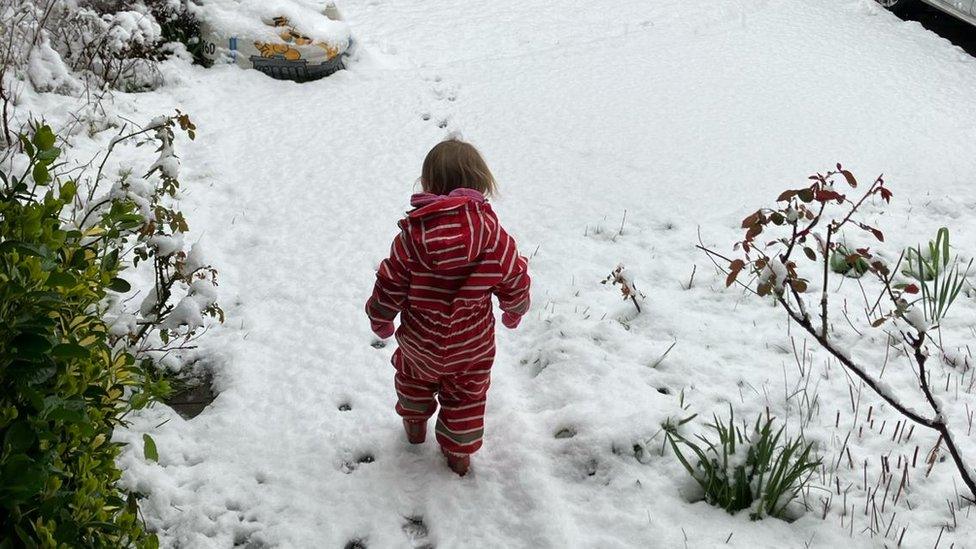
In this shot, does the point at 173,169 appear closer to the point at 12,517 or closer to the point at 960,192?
the point at 12,517

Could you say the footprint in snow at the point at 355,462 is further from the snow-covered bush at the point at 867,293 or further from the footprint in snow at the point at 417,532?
the snow-covered bush at the point at 867,293

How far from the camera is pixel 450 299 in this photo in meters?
2.53

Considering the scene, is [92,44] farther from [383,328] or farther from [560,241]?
[383,328]

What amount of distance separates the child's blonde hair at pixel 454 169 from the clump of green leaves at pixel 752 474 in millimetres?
1069

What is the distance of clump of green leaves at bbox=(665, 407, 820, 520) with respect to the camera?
2.42 meters

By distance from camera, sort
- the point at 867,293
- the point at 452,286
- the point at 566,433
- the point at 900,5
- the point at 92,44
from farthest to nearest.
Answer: the point at 900,5 → the point at 92,44 → the point at 867,293 → the point at 566,433 → the point at 452,286

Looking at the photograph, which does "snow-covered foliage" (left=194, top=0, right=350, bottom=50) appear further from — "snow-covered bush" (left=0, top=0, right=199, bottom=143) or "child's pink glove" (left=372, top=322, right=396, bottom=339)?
"child's pink glove" (left=372, top=322, right=396, bottom=339)

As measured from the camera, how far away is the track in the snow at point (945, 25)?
310 inches

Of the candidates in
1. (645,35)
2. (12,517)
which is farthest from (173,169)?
(645,35)

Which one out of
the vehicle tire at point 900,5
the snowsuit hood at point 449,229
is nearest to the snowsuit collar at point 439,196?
the snowsuit hood at point 449,229

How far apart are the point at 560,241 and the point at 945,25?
632 centimetres

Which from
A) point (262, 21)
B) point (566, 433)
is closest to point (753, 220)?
point (566, 433)

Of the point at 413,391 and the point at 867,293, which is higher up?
the point at 867,293

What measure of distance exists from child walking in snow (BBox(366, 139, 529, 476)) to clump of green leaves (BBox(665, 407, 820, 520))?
709 mm
